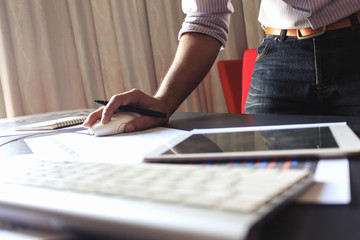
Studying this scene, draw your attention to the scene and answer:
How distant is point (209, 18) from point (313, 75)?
31cm

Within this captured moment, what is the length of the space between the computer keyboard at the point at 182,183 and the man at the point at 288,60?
0.46 m

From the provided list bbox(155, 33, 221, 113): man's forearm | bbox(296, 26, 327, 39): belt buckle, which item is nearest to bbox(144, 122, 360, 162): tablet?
bbox(155, 33, 221, 113): man's forearm

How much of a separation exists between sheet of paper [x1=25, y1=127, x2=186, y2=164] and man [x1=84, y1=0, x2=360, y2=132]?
2.7 inches

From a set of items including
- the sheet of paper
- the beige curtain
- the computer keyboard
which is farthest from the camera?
the beige curtain

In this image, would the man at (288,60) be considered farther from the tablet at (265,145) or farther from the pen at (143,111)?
the tablet at (265,145)

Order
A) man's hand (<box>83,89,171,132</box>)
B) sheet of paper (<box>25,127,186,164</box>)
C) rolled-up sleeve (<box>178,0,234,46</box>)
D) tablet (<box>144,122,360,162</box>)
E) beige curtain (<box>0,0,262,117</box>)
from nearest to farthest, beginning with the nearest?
tablet (<box>144,122,360,162</box>)
sheet of paper (<box>25,127,186,164</box>)
man's hand (<box>83,89,171,132</box>)
rolled-up sleeve (<box>178,0,234,46</box>)
beige curtain (<box>0,0,262,117</box>)

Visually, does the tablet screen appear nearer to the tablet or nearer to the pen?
the tablet

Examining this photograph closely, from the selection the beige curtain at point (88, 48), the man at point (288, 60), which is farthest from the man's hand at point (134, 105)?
the beige curtain at point (88, 48)

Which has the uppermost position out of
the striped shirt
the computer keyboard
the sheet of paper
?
the striped shirt

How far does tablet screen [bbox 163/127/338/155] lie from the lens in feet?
1.66

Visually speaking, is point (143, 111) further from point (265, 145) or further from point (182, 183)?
point (182, 183)

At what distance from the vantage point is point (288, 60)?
1071mm

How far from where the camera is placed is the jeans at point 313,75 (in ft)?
3.23

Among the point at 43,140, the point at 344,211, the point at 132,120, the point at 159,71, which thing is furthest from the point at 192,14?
the point at 159,71
